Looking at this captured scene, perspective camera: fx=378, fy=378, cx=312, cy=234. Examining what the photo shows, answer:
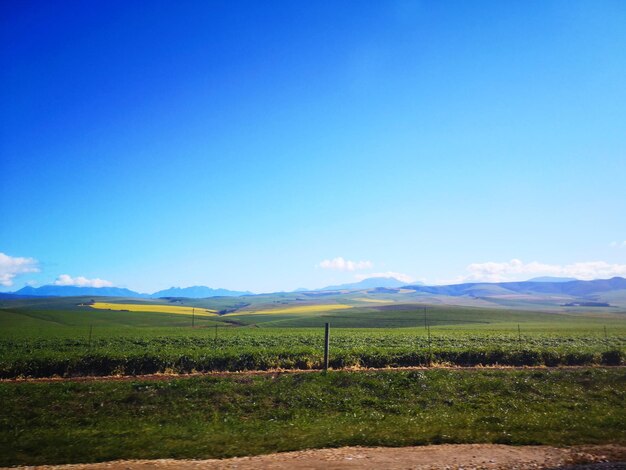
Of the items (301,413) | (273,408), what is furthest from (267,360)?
(301,413)

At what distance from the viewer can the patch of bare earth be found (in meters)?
10.7

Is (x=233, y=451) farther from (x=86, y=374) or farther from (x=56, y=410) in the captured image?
(x=86, y=374)

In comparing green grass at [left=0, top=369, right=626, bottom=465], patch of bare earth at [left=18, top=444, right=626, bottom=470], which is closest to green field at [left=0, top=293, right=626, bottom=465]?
green grass at [left=0, top=369, right=626, bottom=465]

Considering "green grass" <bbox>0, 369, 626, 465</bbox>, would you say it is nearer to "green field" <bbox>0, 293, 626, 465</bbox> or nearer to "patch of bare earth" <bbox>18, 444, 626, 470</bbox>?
"green field" <bbox>0, 293, 626, 465</bbox>

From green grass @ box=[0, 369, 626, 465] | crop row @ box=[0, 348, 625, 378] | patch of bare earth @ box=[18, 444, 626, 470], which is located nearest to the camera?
patch of bare earth @ box=[18, 444, 626, 470]

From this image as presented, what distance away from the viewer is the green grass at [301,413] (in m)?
12.7

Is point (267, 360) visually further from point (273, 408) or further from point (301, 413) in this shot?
point (301, 413)

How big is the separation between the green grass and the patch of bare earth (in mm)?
590

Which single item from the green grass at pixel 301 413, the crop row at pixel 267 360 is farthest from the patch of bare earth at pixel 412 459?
the crop row at pixel 267 360

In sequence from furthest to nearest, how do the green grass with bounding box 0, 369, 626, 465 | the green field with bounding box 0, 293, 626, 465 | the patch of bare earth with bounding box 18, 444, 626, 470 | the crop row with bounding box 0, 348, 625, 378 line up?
the crop row with bounding box 0, 348, 625, 378 → the green field with bounding box 0, 293, 626, 465 → the green grass with bounding box 0, 369, 626, 465 → the patch of bare earth with bounding box 18, 444, 626, 470

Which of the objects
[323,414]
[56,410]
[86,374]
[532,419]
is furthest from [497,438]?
[86,374]

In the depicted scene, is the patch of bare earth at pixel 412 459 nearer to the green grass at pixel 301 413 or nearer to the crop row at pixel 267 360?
the green grass at pixel 301 413

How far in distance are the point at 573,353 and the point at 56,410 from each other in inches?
1302

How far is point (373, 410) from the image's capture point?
16.7 metres
